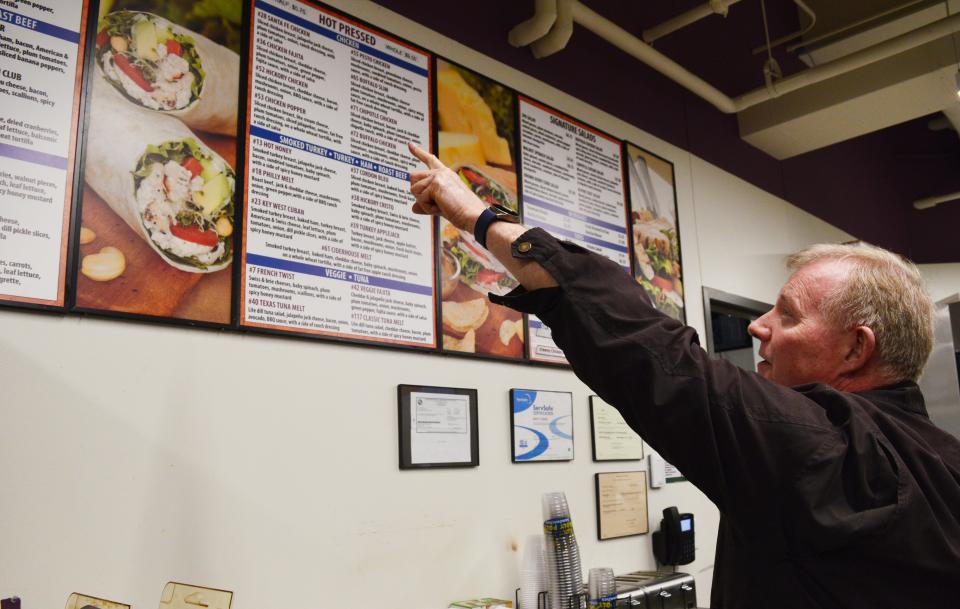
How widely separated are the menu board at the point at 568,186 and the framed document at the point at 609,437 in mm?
276

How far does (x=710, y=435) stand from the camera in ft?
3.09

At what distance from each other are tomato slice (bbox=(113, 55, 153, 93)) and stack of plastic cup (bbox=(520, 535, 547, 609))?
1835mm

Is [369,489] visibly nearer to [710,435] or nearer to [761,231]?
[710,435]

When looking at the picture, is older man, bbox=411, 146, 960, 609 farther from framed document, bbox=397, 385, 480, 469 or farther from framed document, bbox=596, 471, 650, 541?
framed document, bbox=596, 471, 650, 541

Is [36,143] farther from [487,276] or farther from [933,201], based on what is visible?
[933,201]

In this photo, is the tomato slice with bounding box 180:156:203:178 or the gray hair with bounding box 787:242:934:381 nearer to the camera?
the gray hair with bounding box 787:242:934:381

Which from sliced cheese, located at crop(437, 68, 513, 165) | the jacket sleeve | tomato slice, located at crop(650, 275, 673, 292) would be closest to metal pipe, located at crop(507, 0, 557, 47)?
sliced cheese, located at crop(437, 68, 513, 165)

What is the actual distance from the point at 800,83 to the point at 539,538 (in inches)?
104

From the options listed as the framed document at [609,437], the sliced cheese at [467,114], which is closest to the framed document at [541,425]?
the framed document at [609,437]

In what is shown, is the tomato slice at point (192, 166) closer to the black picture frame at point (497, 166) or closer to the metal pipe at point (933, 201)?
the black picture frame at point (497, 166)

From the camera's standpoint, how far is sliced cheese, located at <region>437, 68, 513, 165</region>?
2.82m

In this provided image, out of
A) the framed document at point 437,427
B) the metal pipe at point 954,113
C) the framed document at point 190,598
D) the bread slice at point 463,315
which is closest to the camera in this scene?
the framed document at point 190,598

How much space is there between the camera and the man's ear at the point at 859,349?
1.19m

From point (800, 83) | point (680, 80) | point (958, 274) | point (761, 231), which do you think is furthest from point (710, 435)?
point (958, 274)
